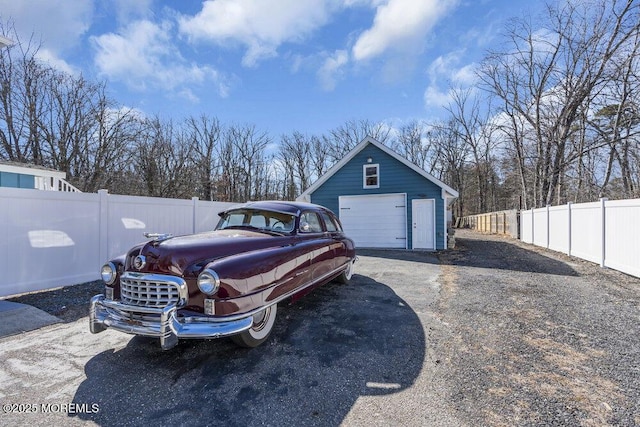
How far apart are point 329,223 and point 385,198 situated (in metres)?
8.01

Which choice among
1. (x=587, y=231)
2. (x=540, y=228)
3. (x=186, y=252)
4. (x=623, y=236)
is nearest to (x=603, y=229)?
(x=623, y=236)

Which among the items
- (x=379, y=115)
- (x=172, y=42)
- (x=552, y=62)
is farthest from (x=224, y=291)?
(x=379, y=115)

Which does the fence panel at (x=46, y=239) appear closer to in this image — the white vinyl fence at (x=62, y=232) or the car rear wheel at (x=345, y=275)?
the white vinyl fence at (x=62, y=232)

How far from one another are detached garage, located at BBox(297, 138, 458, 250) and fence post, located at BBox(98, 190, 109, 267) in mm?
8854

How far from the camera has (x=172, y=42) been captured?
11695 millimetres

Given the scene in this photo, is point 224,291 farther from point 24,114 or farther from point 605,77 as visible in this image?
point 24,114

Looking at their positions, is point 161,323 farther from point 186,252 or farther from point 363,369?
point 363,369

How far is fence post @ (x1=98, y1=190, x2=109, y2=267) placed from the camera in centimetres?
679

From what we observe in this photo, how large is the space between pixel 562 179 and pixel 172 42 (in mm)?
24011

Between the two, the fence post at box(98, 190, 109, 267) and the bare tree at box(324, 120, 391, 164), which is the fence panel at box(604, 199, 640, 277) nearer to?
the fence post at box(98, 190, 109, 267)

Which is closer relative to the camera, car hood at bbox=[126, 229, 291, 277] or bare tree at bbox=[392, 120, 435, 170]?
car hood at bbox=[126, 229, 291, 277]

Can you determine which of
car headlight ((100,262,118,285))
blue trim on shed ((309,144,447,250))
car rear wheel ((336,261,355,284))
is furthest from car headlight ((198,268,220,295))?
blue trim on shed ((309,144,447,250))

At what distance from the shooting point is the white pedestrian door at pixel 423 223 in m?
12.7

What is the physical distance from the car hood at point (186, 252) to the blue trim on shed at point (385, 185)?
1041cm
